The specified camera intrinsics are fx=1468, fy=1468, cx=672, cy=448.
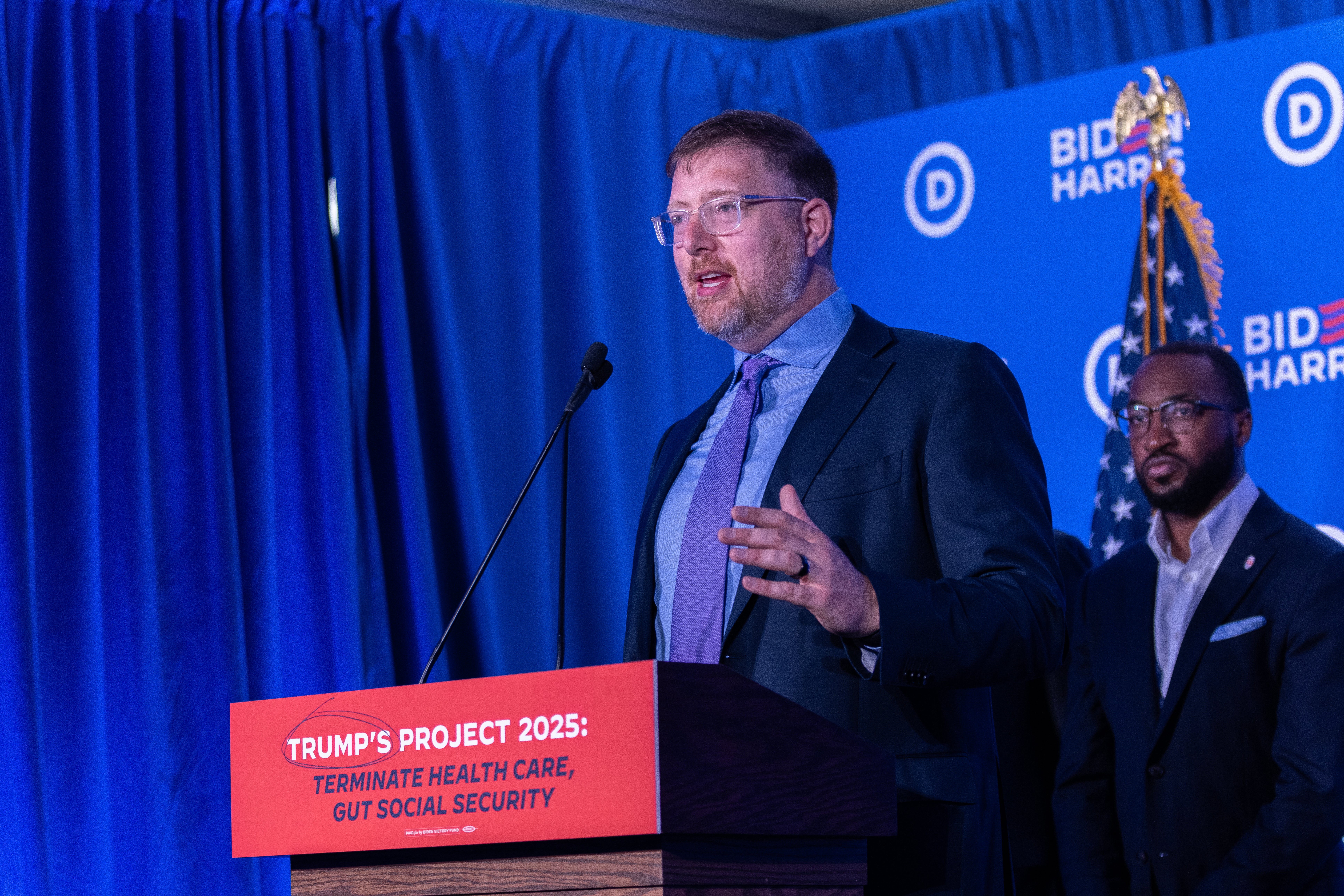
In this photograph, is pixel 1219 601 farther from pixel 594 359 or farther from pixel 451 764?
pixel 451 764

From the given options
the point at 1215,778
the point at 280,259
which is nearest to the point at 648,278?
the point at 280,259

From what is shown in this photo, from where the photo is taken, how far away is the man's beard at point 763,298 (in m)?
2.31

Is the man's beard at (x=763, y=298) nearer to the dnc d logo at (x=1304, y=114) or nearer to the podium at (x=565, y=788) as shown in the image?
the podium at (x=565, y=788)

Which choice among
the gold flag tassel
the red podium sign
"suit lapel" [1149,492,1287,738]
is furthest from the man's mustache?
the red podium sign

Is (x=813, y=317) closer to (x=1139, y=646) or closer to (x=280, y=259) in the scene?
(x=1139, y=646)

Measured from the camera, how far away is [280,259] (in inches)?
180

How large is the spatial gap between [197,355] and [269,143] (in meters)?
0.74

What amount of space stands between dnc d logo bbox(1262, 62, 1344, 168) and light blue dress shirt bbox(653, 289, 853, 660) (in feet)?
8.35

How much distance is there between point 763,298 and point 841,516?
474 millimetres

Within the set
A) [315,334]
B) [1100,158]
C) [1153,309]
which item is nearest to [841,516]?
[1153,309]

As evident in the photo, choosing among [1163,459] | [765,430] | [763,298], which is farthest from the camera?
[1163,459]

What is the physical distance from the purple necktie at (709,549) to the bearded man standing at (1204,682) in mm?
1534

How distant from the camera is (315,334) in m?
4.59

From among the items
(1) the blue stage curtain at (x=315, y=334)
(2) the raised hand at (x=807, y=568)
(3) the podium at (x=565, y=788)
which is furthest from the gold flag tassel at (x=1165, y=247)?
(3) the podium at (x=565, y=788)
